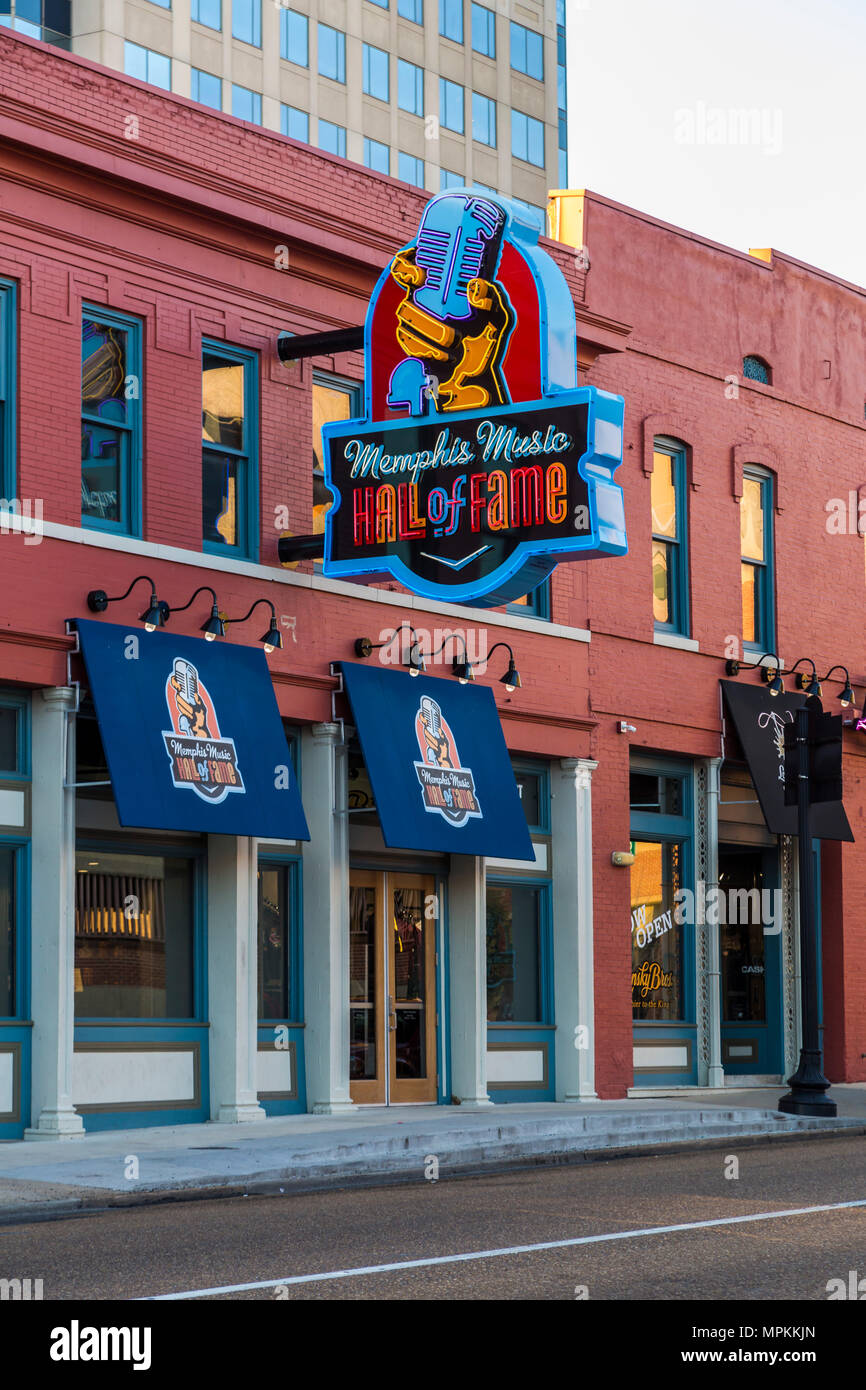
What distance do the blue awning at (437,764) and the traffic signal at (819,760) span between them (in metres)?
2.79

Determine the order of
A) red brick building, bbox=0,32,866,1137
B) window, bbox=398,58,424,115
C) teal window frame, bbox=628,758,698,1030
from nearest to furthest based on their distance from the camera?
red brick building, bbox=0,32,866,1137 → teal window frame, bbox=628,758,698,1030 → window, bbox=398,58,424,115

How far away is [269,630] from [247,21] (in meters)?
44.3

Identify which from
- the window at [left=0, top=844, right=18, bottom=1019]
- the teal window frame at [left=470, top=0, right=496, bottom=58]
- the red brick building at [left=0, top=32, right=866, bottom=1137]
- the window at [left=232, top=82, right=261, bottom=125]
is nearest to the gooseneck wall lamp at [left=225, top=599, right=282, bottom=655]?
the red brick building at [left=0, top=32, right=866, bottom=1137]

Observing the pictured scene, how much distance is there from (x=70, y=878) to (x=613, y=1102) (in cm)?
736

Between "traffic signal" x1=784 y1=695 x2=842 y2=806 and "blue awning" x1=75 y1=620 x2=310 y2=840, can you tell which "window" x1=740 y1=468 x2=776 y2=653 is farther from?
"blue awning" x1=75 y1=620 x2=310 y2=840

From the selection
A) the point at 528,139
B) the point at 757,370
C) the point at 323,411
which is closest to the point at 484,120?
the point at 528,139

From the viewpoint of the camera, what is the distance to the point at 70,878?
16734mm

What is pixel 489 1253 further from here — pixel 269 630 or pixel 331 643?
pixel 331 643

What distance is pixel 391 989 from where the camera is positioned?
20016 mm

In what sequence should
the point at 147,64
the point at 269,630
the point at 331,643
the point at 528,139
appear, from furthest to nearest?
1. the point at 528,139
2. the point at 147,64
3. the point at 331,643
4. the point at 269,630

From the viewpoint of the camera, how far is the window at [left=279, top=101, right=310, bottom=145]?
58331mm

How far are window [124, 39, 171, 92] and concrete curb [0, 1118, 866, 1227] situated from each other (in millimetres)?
43271

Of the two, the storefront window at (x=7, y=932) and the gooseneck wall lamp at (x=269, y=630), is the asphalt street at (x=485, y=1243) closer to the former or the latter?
the storefront window at (x=7, y=932)
